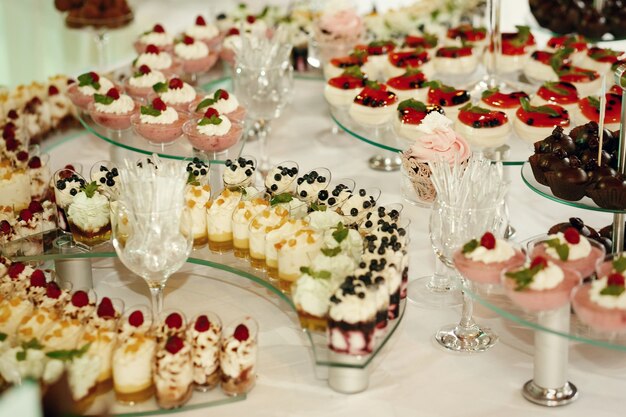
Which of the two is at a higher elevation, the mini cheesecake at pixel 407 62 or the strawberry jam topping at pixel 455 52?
the strawberry jam topping at pixel 455 52

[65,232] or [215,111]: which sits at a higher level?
[215,111]

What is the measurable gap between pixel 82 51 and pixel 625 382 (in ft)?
16.6

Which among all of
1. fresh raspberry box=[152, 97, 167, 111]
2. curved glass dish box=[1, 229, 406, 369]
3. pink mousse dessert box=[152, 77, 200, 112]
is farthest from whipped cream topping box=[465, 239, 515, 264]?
pink mousse dessert box=[152, 77, 200, 112]

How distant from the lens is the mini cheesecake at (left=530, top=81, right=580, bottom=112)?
4184mm

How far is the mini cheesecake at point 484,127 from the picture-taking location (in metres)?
3.94

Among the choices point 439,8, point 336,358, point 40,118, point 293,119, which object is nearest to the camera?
point 336,358

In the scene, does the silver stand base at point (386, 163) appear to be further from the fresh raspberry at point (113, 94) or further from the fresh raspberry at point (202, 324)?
the fresh raspberry at point (202, 324)

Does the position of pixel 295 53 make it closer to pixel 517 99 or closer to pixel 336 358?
pixel 517 99

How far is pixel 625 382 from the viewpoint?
3037 millimetres

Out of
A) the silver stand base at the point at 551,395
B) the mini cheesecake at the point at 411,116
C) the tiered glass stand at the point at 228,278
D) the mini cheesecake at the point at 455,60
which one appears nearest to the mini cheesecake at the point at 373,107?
the mini cheesecake at the point at 411,116

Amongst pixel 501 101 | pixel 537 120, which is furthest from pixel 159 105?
pixel 537 120

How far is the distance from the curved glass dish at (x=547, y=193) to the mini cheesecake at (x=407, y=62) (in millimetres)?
1454

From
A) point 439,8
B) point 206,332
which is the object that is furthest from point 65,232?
point 439,8

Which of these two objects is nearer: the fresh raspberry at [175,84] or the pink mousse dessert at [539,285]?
the pink mousse dessert at [539,285]
